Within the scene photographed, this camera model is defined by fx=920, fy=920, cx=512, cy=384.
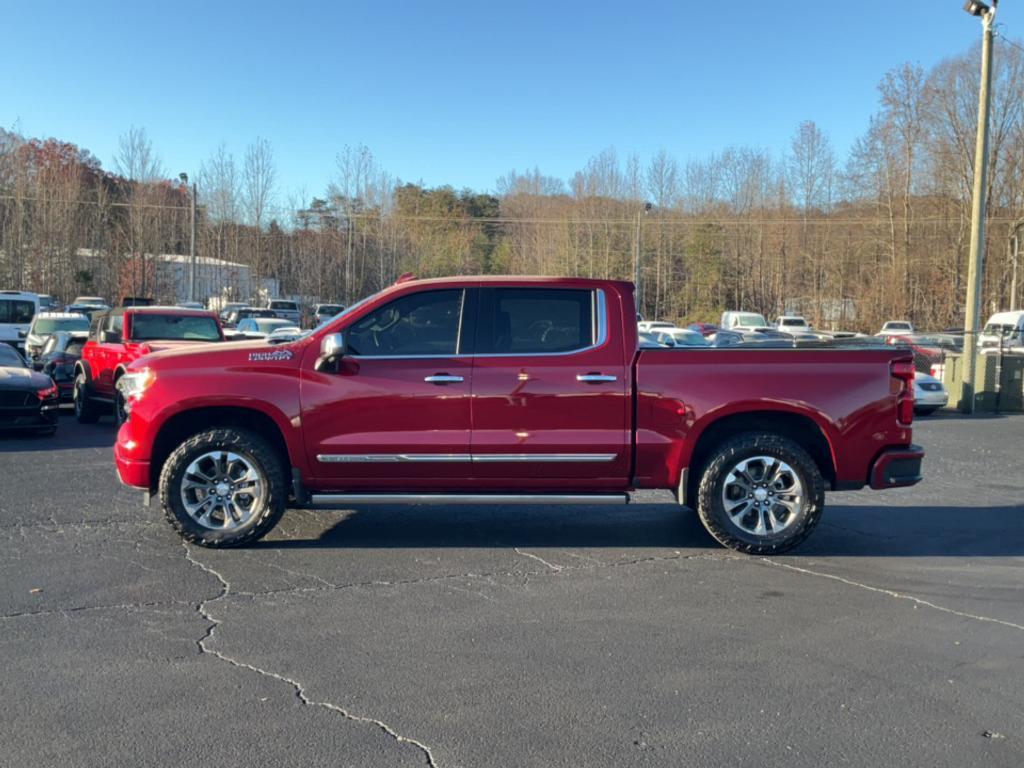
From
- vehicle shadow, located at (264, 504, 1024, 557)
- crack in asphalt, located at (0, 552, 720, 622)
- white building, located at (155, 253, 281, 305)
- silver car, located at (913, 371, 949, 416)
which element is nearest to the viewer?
crack in asphalt, located at (0, 552, 720, 622)

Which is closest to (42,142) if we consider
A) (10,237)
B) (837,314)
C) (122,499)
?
(10,237)

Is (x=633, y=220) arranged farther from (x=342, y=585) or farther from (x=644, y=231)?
(x=342, y=585)

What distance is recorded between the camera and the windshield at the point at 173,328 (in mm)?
13609

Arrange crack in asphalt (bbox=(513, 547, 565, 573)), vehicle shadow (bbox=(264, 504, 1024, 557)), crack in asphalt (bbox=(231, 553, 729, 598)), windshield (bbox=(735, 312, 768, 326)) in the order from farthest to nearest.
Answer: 1. windshield (bbox=(735, 312, 768, 326))
2. vehicle shadow (bbox=(264, 504, 1024, 557))
3. crack in asphalt (bbox=(513, 547, 565, 573))
4. crack in asphalt (bbox=(231, 553, 729, 598))

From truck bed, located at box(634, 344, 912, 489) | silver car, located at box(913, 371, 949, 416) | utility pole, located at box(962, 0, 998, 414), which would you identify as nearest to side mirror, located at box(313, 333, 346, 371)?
truck bed, located at box(634, 344, 912, 489)

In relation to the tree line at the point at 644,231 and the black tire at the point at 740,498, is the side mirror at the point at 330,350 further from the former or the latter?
the tree line at the point at 644,231

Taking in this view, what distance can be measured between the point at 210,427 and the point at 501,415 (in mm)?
2185

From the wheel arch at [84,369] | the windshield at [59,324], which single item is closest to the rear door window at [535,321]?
the wheel arch at [84,369]

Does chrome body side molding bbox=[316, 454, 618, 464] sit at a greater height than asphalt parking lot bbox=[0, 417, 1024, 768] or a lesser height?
greater

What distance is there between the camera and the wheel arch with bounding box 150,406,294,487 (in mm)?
6695

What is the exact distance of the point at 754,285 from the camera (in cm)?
5622

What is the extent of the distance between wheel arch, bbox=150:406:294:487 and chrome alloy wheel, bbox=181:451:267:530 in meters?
0.25

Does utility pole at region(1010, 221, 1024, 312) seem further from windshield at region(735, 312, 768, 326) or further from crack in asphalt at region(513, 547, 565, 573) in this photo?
crack in asphalt at region(513, 547, 565, 573)

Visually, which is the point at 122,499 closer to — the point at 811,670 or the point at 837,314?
the point at 811,670
